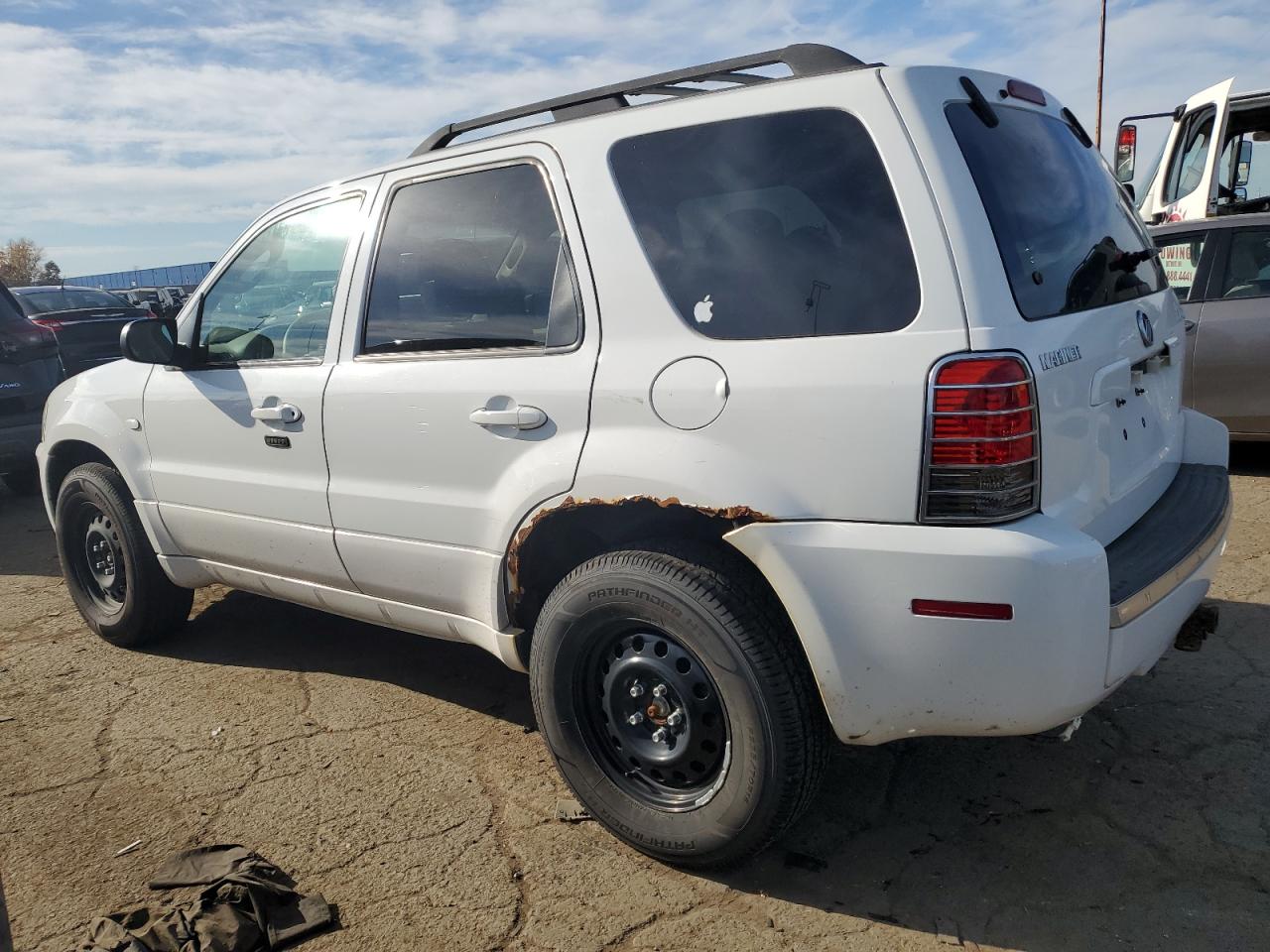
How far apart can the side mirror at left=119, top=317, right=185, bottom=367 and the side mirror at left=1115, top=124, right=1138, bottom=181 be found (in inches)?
341

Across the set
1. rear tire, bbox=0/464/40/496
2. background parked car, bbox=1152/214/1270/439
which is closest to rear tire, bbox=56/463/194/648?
rear tire, bbox=0/464/40/496

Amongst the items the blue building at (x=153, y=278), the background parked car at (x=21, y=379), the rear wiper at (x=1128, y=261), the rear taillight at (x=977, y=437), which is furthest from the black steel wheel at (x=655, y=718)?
the blue building at (x=153, y=278)

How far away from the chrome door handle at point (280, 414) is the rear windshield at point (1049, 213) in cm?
222

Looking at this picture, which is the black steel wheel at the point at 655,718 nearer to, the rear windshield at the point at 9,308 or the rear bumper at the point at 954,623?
the rear bumper at the point at 954,623

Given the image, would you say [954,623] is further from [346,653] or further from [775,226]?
[346,653]

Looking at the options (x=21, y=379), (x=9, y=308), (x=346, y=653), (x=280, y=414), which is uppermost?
(x=9, y=308)

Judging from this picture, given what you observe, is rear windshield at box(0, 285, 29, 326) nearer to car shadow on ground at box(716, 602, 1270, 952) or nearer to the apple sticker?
the apple sticker

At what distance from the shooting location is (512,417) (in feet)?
9.34

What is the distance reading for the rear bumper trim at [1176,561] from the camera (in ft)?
7.54

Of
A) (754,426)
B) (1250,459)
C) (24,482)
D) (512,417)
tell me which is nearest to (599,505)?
(512,417)

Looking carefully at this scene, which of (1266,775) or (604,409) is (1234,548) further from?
(604,409)

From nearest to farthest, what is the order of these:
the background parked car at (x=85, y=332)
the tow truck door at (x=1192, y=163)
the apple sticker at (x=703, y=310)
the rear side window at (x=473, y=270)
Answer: the apple sticker at (x=703, y=310)
the rear side window at (x=473, y=270)
the background parked car at (x=85, y=332)
the tow truck door at (x=1192, y=163)

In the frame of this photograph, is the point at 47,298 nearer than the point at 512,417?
No

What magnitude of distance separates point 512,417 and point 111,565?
261 cm
